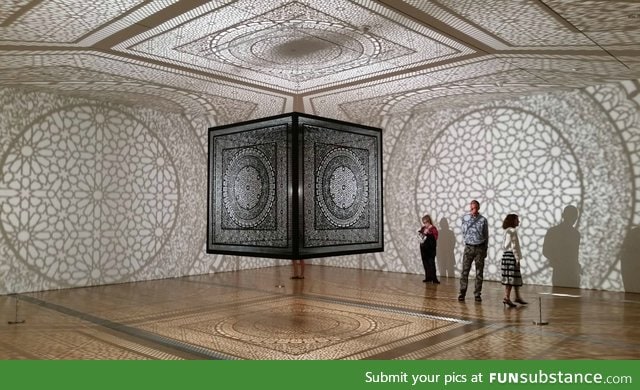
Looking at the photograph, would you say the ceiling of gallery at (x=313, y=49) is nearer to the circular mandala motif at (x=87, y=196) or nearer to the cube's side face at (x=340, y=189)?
the circular mandala motif at (x=87, y=196)

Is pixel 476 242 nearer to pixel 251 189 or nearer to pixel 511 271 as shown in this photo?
pixel 511 271

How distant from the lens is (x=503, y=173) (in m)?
7.50

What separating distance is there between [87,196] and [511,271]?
18.7 ft

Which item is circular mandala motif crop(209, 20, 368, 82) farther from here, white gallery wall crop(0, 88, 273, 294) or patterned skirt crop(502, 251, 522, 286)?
white gallery wall crop(0, 88, 273, 294)

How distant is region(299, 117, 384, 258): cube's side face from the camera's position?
3.35 m

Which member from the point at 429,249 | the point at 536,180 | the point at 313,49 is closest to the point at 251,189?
the point at 313,49

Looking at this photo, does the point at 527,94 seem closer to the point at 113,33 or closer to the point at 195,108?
the point at 195,108

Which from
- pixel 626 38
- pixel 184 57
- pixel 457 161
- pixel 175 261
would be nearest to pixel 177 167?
pixel 175 261

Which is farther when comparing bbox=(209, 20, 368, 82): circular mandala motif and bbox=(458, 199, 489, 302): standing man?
bbox=(458, 199, 489, 302): standing man

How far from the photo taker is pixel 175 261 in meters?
8.22

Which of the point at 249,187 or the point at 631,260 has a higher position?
the point at 249,187

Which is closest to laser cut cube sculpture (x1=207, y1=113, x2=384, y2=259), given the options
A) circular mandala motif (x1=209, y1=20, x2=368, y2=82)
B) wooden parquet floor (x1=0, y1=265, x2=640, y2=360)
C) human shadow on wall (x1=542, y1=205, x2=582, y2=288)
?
wooden parquet floor (x1=0, y1=265, x2=640, y2=360)

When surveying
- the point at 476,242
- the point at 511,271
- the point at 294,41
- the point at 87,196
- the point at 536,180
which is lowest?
the point at 511,271

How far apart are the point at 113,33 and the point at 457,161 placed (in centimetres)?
539
